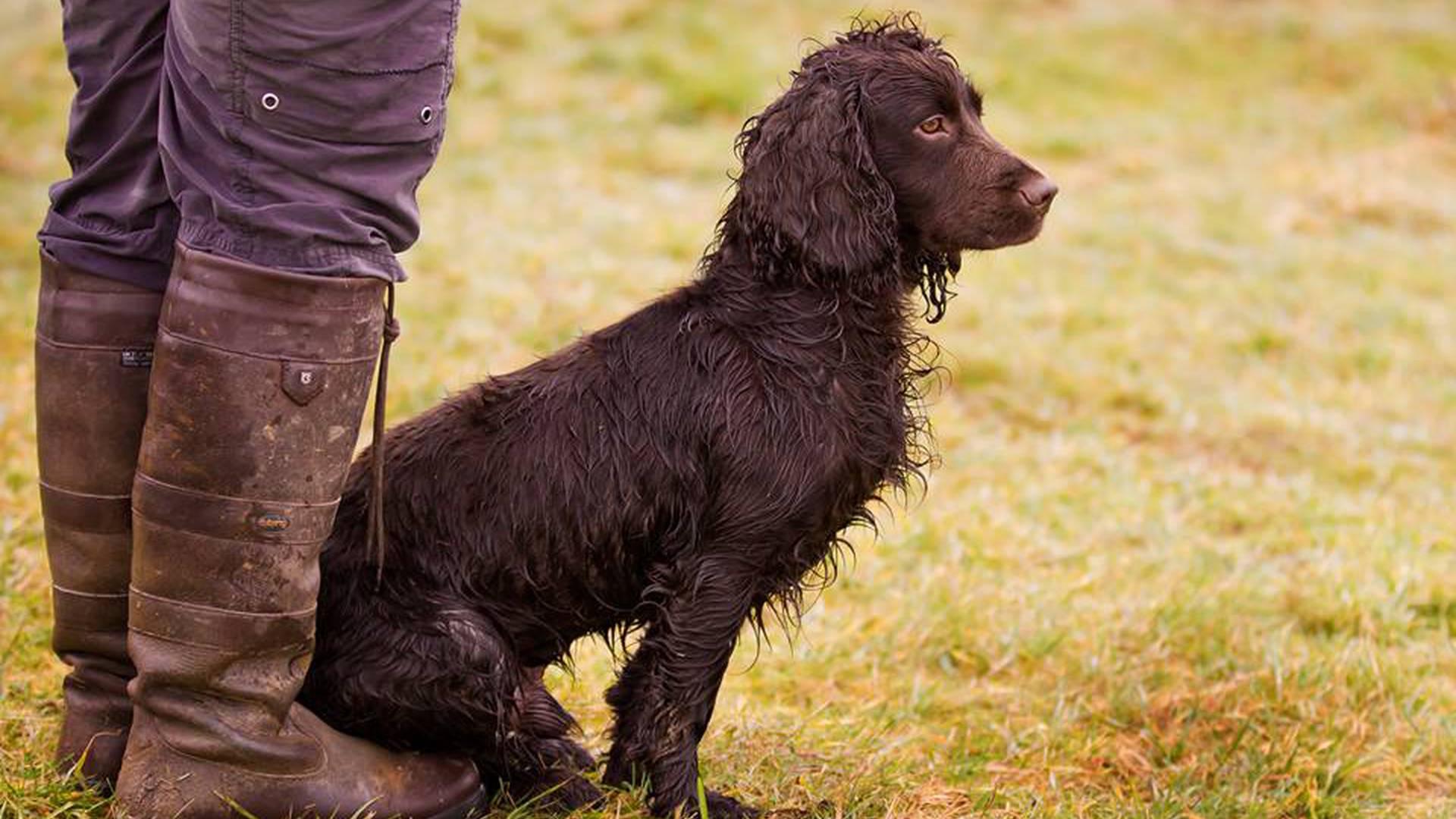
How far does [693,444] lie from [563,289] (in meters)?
4.51

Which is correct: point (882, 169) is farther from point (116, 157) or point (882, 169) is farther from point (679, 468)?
point (116, 157)

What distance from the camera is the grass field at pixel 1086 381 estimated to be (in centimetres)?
355

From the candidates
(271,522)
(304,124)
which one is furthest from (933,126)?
(271,522)

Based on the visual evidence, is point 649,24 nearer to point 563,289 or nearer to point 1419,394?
point 563,289

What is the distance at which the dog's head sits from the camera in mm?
2947

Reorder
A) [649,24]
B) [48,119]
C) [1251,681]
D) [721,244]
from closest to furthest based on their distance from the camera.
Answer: [721,244], [1251,681], [48,119], [649,24]

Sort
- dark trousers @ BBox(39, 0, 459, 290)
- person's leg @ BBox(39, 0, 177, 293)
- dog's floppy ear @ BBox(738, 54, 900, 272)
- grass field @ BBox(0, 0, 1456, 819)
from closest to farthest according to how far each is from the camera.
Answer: dark trousers @ BBox(39, 0, 459, 290) → person's leg @ BBox(39, 0, 177, 293) → dog's floppy ear @ BBox(738, 54, 900, 272) → grass field @ BBox(0, 0, 1456, 819)

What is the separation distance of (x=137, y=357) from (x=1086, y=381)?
4.64m

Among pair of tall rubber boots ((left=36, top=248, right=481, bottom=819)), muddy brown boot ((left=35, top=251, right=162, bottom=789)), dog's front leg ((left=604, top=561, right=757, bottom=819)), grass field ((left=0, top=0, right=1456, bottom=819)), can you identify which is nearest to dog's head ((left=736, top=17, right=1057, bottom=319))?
grass field ((left=0, top=0, right=1456, bottom=819))

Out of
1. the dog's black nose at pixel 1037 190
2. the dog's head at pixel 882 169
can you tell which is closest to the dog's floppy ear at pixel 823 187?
the dog's head at pixel 882 169

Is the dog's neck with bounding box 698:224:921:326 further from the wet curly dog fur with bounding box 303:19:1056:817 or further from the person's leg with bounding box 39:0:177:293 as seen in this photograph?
the person's leg with bounding box 39:0:177:293

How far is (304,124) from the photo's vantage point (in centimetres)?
232

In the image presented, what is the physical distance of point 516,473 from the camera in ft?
9.34

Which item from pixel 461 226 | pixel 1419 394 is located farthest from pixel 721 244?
pixel 461 226
